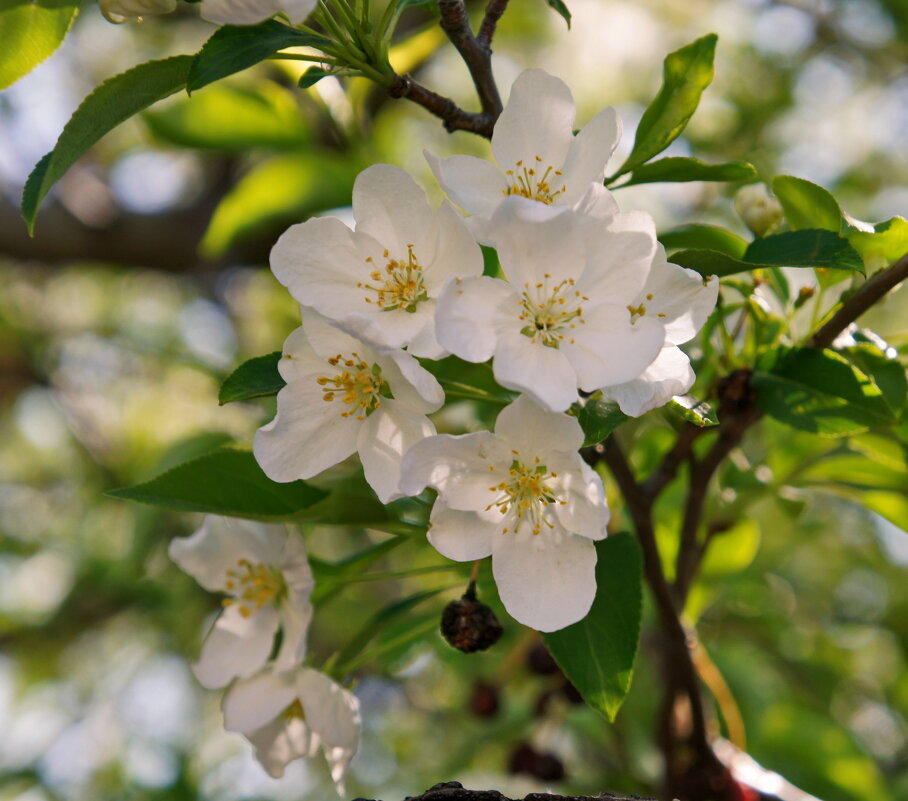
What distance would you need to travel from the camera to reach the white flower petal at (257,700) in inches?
41.9

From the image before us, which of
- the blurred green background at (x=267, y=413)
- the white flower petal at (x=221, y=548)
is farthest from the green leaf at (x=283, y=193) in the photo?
the white flower petal at (x=221, y=548)

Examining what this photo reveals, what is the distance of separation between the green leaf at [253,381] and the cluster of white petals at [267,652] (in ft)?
0.77

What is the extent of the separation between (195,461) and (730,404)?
21.6 inches

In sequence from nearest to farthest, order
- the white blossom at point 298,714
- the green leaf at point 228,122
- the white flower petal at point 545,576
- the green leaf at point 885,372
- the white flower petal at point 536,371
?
the white flower petal at point 536,371 → the white flower petal at point 545,576 → the green leaf at point 885,372 → the white blossom at point 298,714 → the green leaf at point 228,122

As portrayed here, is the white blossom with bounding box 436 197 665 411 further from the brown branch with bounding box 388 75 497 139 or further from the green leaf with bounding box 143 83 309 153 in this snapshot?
the green leaf with bounding box 143 83 309 153

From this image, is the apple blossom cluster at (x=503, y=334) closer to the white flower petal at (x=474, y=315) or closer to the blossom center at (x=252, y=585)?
the white flower petal at (x=474, y=315)

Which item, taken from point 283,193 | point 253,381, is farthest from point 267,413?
point 253,381

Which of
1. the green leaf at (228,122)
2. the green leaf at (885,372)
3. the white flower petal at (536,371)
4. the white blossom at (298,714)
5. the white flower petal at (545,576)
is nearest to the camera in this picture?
the white flower petal at (536,371)

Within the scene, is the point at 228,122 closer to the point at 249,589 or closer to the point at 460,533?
the point at 249,589

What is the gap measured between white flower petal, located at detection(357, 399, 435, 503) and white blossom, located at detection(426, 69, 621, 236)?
21 cm

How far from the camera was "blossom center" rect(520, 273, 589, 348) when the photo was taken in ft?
2.70

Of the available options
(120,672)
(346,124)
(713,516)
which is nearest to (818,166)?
(346,124)

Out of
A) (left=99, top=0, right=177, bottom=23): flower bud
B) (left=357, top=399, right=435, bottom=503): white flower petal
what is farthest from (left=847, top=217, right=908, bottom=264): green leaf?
(left=99, top=0, right=177, bottom=23): flower bud

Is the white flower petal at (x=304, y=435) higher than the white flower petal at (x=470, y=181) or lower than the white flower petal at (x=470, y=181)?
lower
